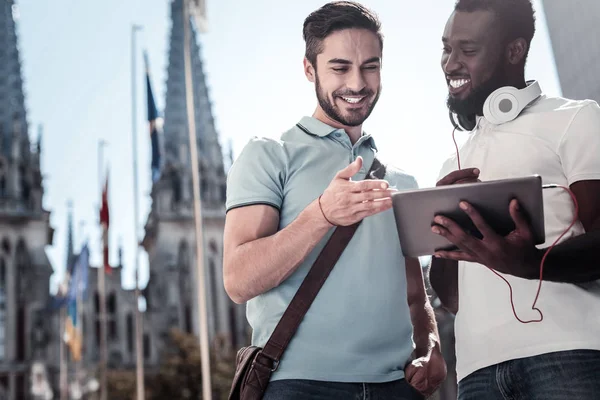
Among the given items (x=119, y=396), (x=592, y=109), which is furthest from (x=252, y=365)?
(x=119, y=396)

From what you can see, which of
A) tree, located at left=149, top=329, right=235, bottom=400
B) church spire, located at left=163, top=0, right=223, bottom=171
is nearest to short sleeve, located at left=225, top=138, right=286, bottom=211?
tree, located at left=149, top=329, right=235, bottom=400

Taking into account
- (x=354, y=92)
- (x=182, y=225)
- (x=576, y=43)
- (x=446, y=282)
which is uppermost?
(x=182, y=225)

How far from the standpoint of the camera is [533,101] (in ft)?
7.97

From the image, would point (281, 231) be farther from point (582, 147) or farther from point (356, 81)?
point (582, 147)

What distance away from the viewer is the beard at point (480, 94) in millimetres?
2512

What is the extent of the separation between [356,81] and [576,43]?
1.51 metres

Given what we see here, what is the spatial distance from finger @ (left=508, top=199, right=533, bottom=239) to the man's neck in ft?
2.47

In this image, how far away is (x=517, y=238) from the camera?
2.05 metres

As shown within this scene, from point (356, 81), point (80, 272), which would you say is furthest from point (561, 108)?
point (80, 272)

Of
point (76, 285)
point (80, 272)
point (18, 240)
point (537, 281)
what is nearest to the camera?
point (537, 281)

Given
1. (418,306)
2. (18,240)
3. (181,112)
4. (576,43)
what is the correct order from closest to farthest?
(418,306)
(576,43)
(18,240)
(181,112)

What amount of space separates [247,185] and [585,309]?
0.98 m

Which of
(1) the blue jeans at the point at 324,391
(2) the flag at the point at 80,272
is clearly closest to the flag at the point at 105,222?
(2) the flag at the point at 80,272

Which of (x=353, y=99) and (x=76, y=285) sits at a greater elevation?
(x=353, y=99)
